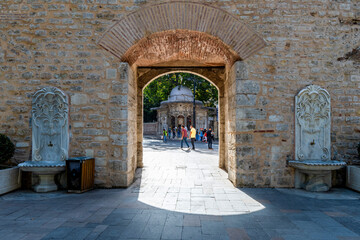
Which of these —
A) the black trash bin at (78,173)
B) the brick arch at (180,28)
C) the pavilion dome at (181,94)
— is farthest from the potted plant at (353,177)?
the pavilion dome at (181,94)

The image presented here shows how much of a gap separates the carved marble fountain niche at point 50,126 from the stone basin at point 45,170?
0.17ft

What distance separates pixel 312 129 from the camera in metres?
4.51

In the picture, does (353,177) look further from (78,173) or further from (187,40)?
(78,173)

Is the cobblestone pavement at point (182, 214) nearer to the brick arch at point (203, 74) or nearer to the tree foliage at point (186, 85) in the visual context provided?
the brick arch at point (203, 74)

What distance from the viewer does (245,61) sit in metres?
4.60

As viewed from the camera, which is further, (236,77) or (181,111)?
(181,111)

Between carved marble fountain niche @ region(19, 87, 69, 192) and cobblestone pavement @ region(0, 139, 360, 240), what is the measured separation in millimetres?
802

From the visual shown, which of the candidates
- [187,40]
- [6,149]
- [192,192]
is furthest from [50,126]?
[187,40]

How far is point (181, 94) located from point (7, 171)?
16.6 metres

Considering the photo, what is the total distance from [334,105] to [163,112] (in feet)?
57.1

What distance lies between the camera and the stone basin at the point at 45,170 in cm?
408

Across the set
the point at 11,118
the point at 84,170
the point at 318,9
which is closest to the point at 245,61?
the point at 318,9

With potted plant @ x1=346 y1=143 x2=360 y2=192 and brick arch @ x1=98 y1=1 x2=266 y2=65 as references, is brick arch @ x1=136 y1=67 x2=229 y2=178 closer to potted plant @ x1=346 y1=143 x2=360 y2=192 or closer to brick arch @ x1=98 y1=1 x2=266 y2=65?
brick arch @ x1=98 y1=1 x2=266 y2=65

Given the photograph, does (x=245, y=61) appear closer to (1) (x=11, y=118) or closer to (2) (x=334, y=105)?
(2) (x=334, y=105)
